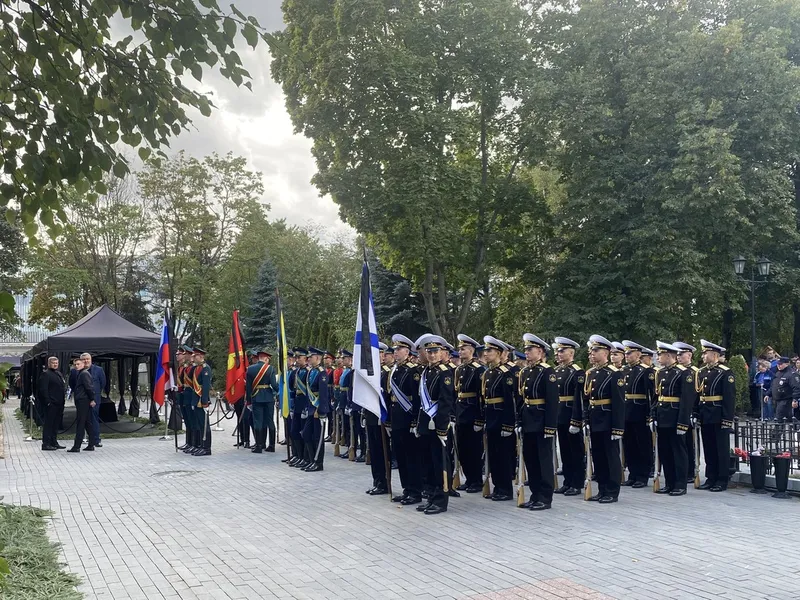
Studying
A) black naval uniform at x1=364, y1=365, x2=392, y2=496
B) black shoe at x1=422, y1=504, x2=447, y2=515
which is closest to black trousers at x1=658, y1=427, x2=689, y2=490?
black shoe at x1=422, y1=504, x2=447, y2=515

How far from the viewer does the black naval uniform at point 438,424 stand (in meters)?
8.90

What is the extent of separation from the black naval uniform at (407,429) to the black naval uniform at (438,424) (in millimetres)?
321

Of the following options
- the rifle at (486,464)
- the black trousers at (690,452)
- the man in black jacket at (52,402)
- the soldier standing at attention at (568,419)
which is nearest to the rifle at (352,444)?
the rifle at (486,464)

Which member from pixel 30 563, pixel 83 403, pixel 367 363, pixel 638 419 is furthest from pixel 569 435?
pixel 83 403

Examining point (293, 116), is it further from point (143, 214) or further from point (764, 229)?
point (143, 214)

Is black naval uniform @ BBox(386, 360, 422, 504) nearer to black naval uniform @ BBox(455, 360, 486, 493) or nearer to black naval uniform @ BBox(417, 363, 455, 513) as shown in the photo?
black naval uniform @ BBox(417, 363, 455, 513)

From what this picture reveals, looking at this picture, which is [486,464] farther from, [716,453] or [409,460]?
[716,453]

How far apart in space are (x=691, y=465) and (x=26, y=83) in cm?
982

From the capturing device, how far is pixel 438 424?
8.90m

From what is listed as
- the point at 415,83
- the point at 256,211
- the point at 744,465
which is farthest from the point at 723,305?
the point at 256,211

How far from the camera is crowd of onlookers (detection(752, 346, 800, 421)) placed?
Result: 58.2ft

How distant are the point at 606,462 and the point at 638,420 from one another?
1.43 m

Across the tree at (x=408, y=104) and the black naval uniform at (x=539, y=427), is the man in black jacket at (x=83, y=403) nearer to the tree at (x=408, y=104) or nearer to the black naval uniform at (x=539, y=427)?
the black naval uniform at (x=539, y=427)

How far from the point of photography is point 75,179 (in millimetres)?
4641
